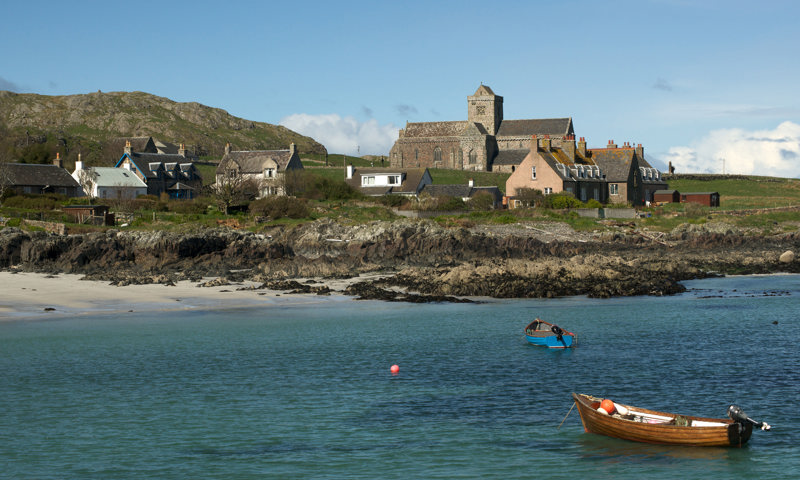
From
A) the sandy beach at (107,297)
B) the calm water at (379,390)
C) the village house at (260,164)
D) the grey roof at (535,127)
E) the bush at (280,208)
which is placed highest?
the grey roof at (535,127)

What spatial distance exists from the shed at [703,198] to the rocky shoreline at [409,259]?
3422cm

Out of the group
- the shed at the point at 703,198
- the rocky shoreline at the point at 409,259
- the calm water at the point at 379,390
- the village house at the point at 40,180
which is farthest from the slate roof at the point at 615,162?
the calm water at the point at 379,390

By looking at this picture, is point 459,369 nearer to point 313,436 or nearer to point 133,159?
point 313,436

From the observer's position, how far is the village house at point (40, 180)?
8325 centimetres

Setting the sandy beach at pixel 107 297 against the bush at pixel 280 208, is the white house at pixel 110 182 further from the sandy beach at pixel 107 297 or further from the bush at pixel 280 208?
the sandy beach at pixel 107 297

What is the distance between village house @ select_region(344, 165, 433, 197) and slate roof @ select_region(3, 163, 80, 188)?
1354 inches

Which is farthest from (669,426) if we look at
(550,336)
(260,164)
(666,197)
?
(260,164)

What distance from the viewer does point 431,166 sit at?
15288cm

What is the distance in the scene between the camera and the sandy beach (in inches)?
1384

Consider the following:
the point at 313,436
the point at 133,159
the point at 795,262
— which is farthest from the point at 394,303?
the point at 133,159

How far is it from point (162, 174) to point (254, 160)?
12.0m

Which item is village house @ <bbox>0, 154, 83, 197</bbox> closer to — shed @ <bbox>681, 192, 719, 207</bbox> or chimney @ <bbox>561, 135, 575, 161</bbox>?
chimney @ <bbox>561, 135, 575, 161</bbox>

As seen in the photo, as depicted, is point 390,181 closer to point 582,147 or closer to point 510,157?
point 582,147

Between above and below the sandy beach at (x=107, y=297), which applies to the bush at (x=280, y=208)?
above
